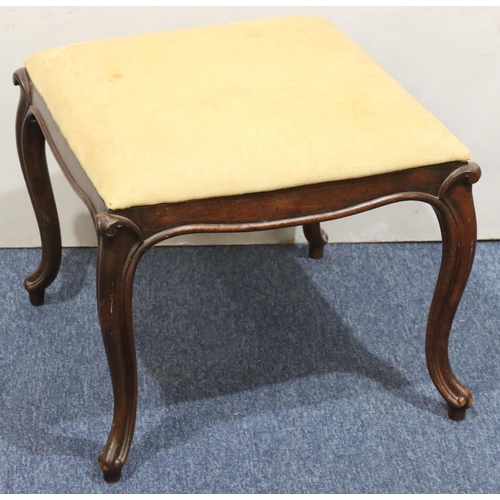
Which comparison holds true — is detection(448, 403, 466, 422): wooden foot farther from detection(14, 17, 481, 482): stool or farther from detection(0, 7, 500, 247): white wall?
A: detection(0, 7, 500, 247): white wall

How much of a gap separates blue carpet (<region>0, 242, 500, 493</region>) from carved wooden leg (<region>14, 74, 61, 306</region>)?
5cm

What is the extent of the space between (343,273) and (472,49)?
44cm

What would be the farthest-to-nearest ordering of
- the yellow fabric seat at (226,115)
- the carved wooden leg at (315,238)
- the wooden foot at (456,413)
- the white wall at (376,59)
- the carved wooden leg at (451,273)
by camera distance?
the carved wooden leg at (315,238), the white wall at (376,59), the wooden foot at (456,413), the carved wooden leg at (451,273), the yellow fabric seat at (226,115)

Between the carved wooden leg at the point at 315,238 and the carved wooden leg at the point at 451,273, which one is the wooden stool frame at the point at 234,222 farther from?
the carved wooden leg at the point at 315,238

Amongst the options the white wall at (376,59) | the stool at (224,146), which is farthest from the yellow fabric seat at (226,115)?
the white wall at (376,59)

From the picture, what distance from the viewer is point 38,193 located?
1.22 metres

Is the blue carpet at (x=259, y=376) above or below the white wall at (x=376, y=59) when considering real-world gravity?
below

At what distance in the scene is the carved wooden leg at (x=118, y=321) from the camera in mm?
858

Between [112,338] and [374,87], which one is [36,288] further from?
[374,87]

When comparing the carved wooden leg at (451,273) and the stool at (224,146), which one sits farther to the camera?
the carved wooden leg at (451,273)

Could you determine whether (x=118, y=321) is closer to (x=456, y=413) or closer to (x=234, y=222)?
(x=234, y=222)

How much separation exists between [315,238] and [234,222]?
568 millimetres

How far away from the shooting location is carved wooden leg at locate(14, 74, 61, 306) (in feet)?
3.77

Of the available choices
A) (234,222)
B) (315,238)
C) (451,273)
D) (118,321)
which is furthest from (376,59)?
(118,321)
